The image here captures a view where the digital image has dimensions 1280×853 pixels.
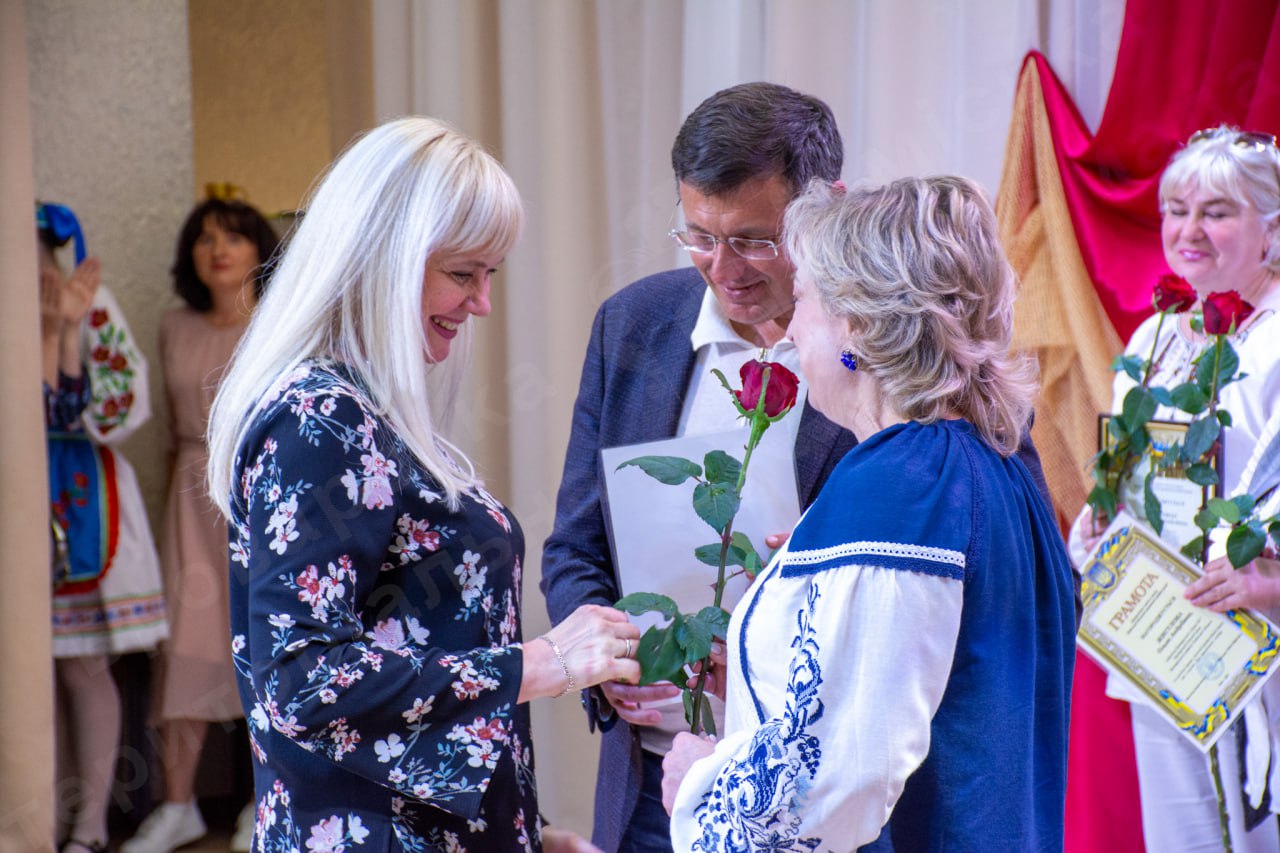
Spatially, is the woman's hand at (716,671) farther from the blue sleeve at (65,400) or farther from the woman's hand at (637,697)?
the blue sleeve at (65,400)

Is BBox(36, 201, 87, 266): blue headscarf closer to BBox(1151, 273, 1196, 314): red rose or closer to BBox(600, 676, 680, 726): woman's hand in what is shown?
BBox(600, 676, 680, 726): woman's hand

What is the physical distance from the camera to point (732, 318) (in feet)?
5.41

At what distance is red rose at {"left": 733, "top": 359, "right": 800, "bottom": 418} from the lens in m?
1.23

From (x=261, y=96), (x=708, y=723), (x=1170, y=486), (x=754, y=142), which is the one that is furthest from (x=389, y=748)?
(x=261, y=96)

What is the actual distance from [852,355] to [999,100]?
180 centimetres

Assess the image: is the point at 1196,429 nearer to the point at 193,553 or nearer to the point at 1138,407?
the point at 1138,407

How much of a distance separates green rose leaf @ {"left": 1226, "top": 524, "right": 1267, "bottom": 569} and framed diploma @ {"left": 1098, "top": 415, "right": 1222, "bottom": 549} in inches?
7.2

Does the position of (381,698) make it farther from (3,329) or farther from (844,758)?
(3,329)

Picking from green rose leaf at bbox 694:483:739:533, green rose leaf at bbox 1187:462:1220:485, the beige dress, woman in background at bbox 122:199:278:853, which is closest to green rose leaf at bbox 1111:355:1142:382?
green rose leaf at bbox 1187:462:1220:485

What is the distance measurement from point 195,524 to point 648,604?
2712 mm

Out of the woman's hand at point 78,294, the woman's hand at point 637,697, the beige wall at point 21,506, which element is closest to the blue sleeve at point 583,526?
the woman's hand at point 637,697

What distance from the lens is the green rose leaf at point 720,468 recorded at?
129 centimetres

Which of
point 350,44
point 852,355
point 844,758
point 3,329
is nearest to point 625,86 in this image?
point 350,44

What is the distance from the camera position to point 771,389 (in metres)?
1.23
